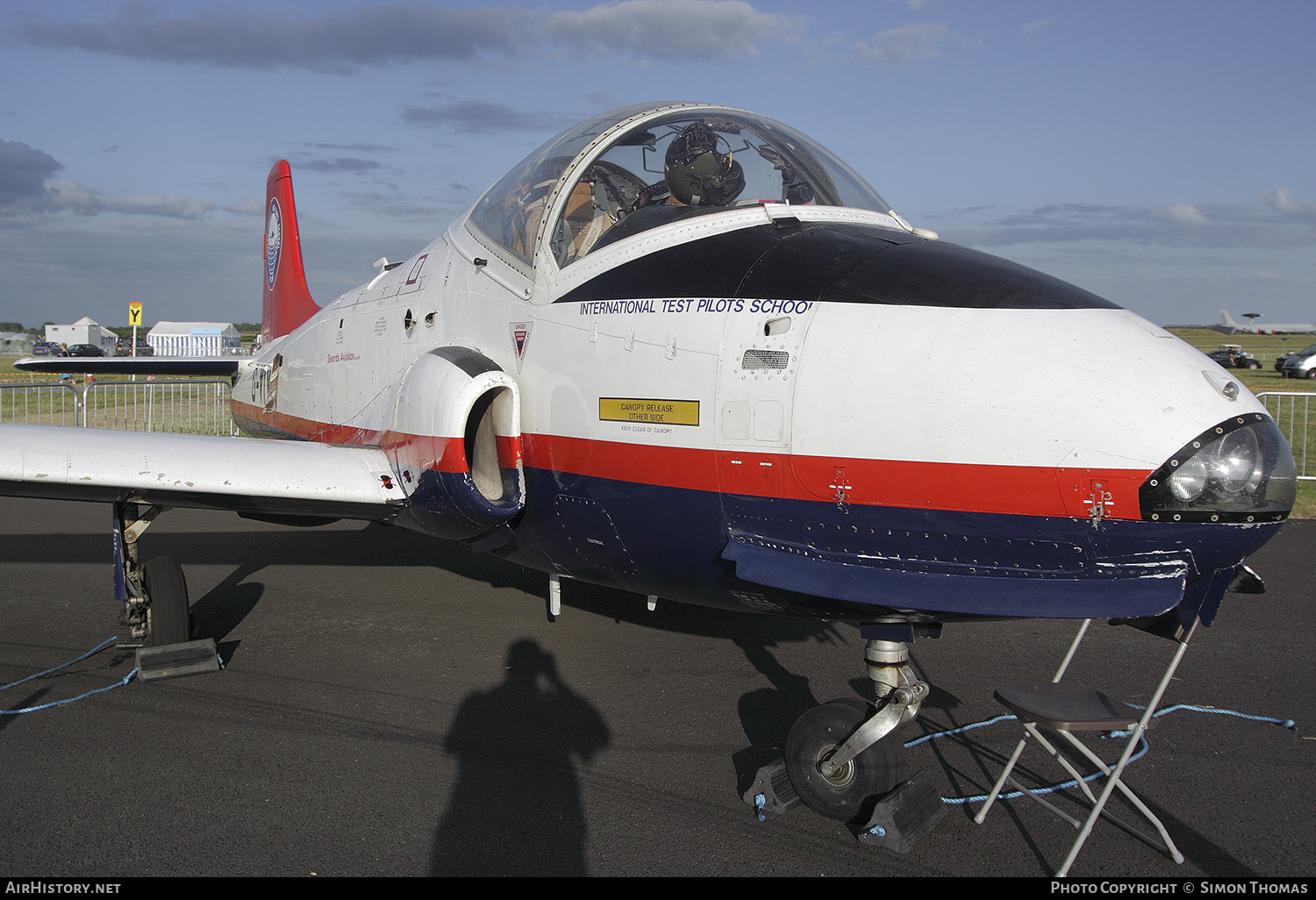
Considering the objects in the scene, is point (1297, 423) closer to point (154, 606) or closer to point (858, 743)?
point (858, 743)

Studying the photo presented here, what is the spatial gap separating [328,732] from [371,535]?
553 cm

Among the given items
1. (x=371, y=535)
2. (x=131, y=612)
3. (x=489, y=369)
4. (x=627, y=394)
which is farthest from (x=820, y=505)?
(x=371, y=535)

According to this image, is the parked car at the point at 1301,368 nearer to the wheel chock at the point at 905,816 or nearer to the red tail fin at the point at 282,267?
the red tail fin at the point at 282,267

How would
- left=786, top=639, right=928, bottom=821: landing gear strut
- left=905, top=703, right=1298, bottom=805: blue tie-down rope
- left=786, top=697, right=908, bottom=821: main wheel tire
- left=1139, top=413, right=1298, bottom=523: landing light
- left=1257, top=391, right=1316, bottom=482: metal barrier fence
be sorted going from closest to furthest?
left=1139, top=413, right=1298, bottom=523: landing light
left=786, top=639, right=928, bottom=821: landing gear strut
left=786, top=697, right=908, bottom=821: main wheel tire
left=905, top=703, right=1298, bottom=805: blue tie-down rope
left=1257, top=391, right=1316, bottom=482: metal barrier fence

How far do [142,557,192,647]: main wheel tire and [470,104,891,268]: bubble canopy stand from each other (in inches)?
126

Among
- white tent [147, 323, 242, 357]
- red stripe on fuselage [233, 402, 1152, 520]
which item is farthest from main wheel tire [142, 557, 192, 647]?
white tent [147, 323, 242, 357]

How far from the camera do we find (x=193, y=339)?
55.9m

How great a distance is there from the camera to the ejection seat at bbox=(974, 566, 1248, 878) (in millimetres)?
3000

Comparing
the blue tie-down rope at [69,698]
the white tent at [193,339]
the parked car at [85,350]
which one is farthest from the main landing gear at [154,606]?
the parked car at [85,350]

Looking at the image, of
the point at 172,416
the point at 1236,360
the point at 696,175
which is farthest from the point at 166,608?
the point at 1236,360

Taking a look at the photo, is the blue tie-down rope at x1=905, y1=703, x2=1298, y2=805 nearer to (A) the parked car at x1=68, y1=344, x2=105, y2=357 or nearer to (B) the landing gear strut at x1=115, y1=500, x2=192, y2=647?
(B) the landing gear strut at x1=115, y1=500, x2=192, y2=647

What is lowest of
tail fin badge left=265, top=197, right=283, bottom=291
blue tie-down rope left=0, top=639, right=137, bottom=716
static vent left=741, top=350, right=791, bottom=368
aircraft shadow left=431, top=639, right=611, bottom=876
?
blue tie-down rope left=0, top=639, right=137, bottom=716

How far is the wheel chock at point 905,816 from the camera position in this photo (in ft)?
10.7

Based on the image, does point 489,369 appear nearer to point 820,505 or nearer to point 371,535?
point 820,505
